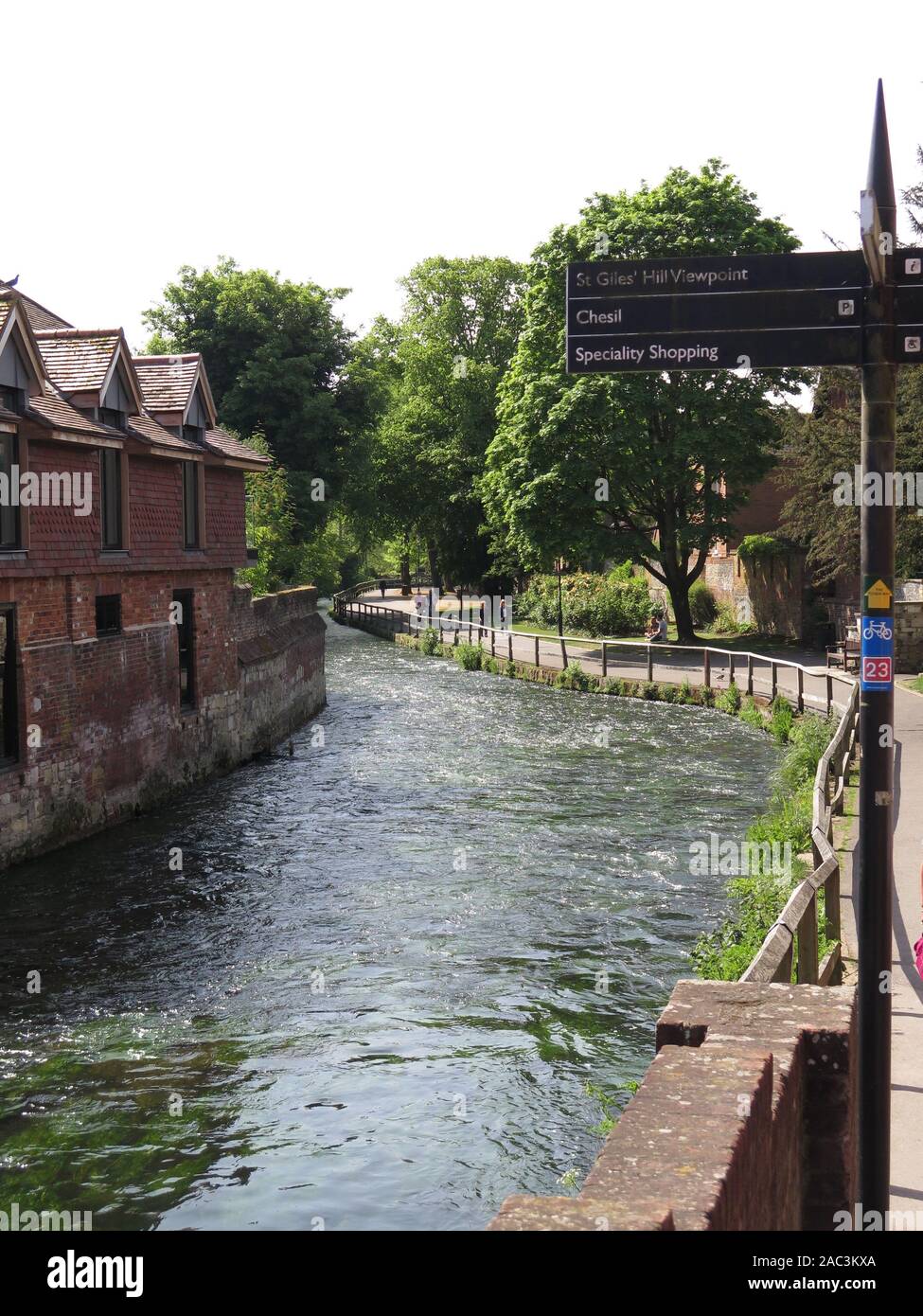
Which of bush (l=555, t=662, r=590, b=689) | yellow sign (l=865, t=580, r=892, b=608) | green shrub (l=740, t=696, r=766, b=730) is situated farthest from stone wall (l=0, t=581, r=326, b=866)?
yellow sign (l=865, t=580, r=892, b=608)

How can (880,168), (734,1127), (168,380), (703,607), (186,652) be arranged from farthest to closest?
(703,607)
(168,380)
(186,652)
(880,168)
(734,1127)

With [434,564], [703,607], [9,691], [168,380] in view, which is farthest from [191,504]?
[434,564]

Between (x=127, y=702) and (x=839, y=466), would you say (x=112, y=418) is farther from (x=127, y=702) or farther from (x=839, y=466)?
(x=839, y=466)

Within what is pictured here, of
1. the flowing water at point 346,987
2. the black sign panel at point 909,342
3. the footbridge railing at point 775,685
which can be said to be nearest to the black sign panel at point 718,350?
the black sign panel at point 909,342

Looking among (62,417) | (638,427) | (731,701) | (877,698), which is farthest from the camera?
(638,427)

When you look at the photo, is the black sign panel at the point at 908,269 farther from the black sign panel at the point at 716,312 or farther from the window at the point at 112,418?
the window at the point at 112,418

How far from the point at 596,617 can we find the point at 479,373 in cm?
2096

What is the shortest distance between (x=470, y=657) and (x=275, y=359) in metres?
18.7

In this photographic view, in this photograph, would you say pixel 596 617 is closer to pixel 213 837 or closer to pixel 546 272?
pixel 546 272

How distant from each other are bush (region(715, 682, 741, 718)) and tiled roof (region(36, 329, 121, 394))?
52.9 feet

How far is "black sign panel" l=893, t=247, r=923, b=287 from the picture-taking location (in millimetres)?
5453

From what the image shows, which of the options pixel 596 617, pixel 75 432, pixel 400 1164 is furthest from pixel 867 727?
pixel 596 617

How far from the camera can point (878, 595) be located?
541 centimetres

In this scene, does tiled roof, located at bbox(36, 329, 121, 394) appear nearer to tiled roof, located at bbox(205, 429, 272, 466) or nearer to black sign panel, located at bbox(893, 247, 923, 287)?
tiled roof, located at bbox(205, 429, 272, 466)
